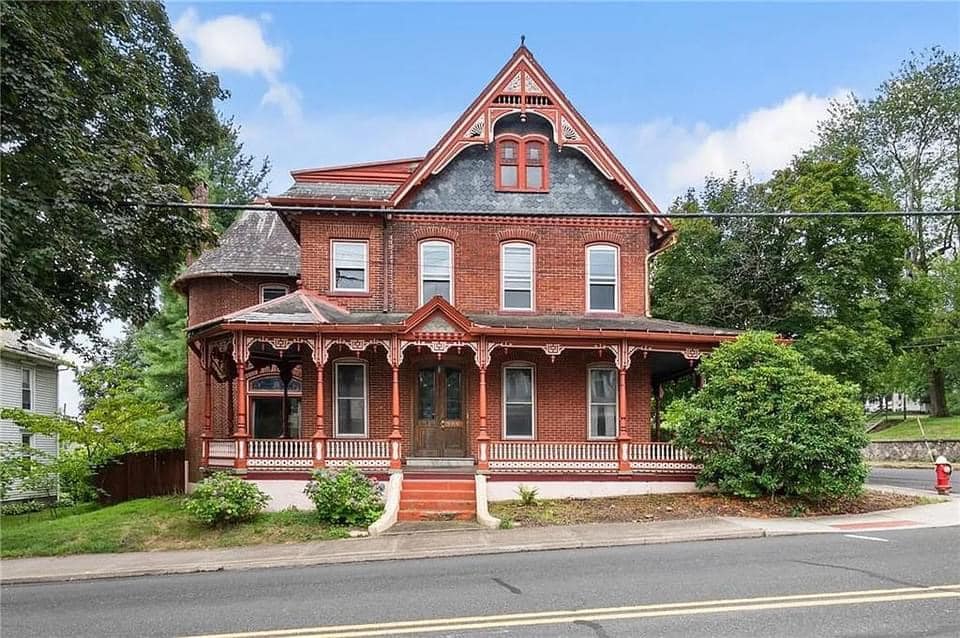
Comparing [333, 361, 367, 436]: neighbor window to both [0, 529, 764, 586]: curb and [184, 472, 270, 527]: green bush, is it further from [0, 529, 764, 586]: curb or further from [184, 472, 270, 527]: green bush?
[0, 529, 764, 586]: curb

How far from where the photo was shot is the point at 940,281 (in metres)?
41.2

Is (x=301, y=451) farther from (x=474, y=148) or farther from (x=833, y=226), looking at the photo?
(x=833, y=226)

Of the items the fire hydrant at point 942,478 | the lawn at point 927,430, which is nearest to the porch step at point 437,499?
the fire hydrant at point 942,478

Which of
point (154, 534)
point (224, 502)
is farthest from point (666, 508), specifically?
point (154, 534)

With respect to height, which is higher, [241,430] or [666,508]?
[241,430]

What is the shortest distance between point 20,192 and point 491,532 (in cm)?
972

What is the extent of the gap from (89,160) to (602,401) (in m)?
12.8

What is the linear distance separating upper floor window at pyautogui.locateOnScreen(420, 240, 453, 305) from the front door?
2.00m

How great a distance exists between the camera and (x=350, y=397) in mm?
19953

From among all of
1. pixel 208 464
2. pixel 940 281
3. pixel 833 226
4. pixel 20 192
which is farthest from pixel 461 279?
pixel 940 281

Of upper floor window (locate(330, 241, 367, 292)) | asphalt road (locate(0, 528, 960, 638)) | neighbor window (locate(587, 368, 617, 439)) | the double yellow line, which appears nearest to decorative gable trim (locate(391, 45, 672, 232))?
upper floor window (locate(330, 241, 367, 292))

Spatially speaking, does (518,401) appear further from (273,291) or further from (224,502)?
(273,291)

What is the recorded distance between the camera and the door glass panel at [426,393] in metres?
20.1

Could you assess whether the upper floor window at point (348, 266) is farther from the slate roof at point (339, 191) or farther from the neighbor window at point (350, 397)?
the neighbor window at point (350, 397)
